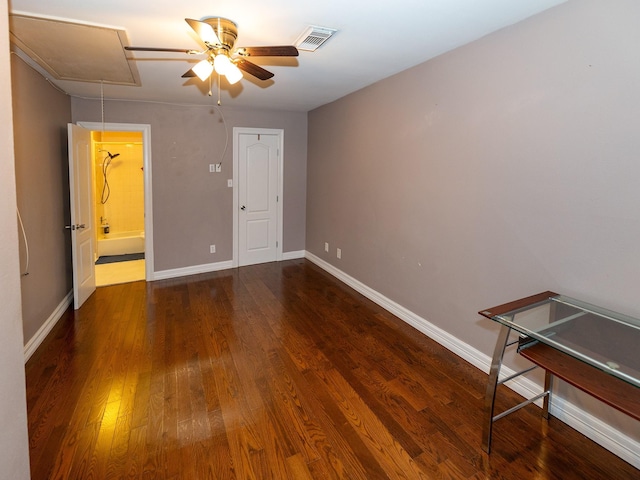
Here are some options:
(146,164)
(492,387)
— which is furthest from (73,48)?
(492,387)

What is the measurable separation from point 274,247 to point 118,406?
11.9 ft

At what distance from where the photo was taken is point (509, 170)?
8.06 feet

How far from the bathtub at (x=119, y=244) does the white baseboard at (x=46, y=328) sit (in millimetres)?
2482

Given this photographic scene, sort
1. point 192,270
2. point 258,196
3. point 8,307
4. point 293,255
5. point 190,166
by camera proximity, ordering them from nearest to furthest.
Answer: point 8,307 < point 190,166 < point 192,270 < point 258,196 < point 293,255

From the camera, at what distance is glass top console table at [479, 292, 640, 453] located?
1521mm

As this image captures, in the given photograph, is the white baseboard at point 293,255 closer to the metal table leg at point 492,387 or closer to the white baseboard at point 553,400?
the white baseboard at point 553,400

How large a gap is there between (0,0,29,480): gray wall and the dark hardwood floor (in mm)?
721

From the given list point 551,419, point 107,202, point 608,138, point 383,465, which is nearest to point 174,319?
point 383,465

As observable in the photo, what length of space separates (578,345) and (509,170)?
1258 millimetres

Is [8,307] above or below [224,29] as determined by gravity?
below

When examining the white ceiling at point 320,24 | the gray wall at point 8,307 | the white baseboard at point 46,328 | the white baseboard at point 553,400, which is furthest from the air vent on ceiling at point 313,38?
the white baseboard at point 46,328

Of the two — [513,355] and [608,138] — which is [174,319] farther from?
[608,138]

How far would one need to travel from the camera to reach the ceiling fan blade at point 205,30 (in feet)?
5.89

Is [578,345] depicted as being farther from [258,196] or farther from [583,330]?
[258,196]
